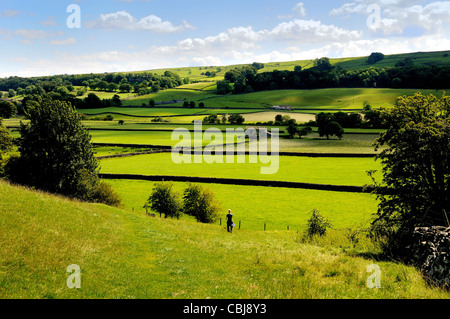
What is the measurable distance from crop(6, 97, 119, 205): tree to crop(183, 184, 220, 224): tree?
1164 centimetres

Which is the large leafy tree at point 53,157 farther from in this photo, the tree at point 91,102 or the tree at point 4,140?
the tree at point 91,102

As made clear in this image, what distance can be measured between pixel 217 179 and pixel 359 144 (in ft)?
179

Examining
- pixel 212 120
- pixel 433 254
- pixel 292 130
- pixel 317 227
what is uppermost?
pixel 212 120

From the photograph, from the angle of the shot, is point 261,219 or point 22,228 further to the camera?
point 261,219

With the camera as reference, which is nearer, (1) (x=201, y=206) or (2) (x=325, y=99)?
(1) (x=201, y=206)

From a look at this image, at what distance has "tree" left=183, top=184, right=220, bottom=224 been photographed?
4034cm

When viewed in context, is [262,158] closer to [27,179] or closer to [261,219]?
[261,219]

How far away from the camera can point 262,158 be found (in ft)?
258

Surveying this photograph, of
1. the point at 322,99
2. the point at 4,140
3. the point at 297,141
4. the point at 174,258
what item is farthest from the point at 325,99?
the point at 174,258

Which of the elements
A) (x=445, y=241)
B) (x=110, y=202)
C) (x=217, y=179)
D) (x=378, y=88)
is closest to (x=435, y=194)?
(x=445, y=241)

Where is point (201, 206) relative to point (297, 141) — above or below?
below

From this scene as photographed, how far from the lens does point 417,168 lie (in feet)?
68.9

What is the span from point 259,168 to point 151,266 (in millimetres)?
55119

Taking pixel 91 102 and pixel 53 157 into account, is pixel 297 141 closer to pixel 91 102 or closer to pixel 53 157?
pixel 53 157
